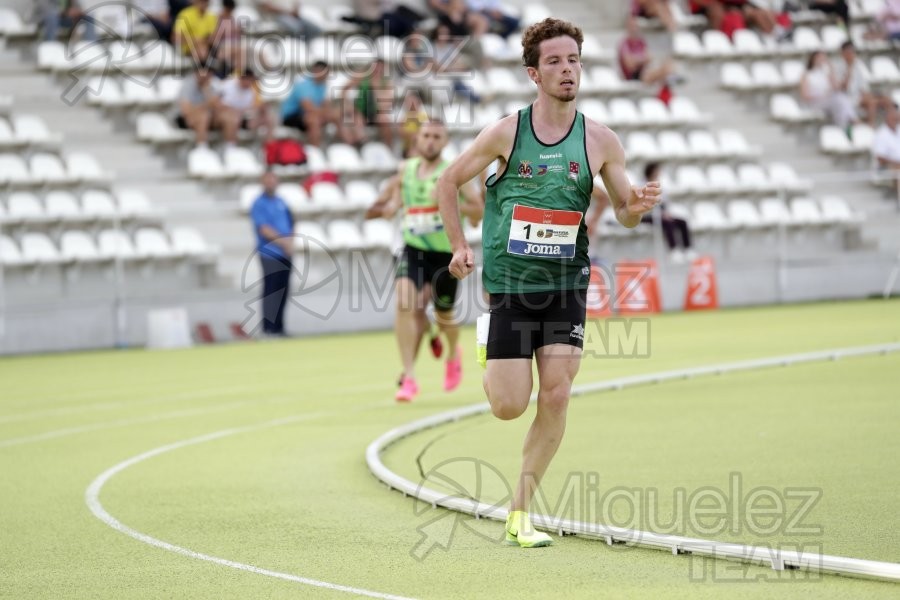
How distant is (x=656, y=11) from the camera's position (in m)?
29.7

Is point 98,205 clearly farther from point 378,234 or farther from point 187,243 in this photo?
point 378,234

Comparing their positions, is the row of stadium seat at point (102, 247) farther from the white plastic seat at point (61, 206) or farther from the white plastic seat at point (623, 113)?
the white plastic seat at point (623, 113)

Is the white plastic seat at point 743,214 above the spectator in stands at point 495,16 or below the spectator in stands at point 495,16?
below

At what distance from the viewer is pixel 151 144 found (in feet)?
79.0

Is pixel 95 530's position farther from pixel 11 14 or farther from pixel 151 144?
pixel 11 14

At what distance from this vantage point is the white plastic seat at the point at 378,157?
2423 centimetres

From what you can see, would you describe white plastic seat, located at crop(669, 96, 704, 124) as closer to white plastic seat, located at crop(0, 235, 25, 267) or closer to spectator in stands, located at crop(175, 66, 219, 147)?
spectator in stands, located at crop(175, 66, 219, 147)

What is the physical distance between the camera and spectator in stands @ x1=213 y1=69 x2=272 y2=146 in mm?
23438

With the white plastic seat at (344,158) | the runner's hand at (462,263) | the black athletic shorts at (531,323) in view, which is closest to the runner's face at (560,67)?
the runner's hand at (462,263)

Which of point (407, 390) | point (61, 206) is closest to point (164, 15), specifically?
point (61, 206)

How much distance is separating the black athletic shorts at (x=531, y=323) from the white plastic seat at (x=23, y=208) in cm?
1563

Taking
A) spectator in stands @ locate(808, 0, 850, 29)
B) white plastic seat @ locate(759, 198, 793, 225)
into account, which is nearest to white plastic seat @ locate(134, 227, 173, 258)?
white plastic seat @ locate(759, 198, 793, 225)

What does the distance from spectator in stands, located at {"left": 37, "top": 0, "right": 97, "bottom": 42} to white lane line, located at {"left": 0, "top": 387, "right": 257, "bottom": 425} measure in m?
10.9

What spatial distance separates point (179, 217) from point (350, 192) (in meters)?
2.84
